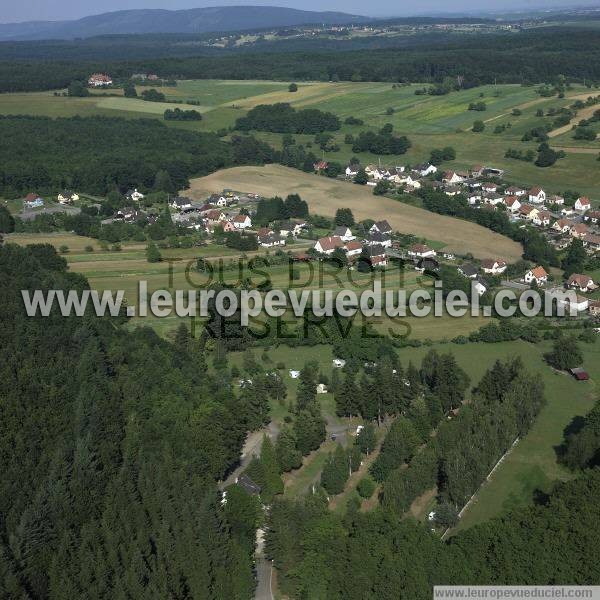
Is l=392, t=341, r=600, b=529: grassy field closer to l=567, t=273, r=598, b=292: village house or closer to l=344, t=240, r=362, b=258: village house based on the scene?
l=567, t=273, r=598, b=292: village house

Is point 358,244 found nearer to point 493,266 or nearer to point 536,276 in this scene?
point 493,266

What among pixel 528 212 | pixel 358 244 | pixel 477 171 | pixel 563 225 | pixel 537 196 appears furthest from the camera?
pixel 477 171

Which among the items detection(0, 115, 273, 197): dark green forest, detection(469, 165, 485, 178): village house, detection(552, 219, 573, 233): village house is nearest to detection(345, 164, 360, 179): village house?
detection(0, 115, 273, 197): dark green forest

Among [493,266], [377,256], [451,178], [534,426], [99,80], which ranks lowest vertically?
[534,426]

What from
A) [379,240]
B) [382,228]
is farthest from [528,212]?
[379,240]

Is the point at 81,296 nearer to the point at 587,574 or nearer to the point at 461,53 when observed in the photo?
the point at 587,574

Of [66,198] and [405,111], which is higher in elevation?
[405,111]

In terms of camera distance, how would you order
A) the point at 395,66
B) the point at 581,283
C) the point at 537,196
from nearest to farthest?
the point at 581,283 < the point at 537,196 < the point at 395,66

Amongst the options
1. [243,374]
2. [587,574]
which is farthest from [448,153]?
[587,574]

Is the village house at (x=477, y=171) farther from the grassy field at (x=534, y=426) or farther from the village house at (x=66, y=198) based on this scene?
the grassy field at (x=534, y=426)
